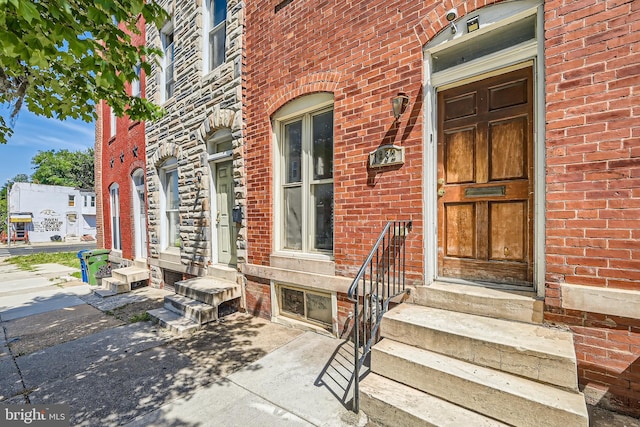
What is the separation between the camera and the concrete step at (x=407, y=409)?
6.52 ft

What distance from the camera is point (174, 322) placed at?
14.1 feet

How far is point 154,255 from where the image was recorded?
714 centimetres

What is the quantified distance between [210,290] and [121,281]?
3.66 m

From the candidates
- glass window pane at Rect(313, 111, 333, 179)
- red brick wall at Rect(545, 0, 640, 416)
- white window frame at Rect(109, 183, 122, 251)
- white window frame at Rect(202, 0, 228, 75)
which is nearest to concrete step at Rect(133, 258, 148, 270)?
white window frame at Rect(109, 183, 122, 251)

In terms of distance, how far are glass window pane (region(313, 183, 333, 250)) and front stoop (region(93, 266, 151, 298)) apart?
17.5 ft

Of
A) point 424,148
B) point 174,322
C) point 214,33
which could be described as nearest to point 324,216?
point 424,148

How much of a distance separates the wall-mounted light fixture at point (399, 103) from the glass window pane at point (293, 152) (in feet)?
5.55

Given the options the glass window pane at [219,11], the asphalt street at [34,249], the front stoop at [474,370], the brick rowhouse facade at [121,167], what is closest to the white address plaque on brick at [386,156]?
the front stoop at [474,370]

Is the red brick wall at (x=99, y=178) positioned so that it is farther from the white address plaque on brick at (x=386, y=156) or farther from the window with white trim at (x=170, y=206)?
the white address plaque on brick at (x=386, y=156)

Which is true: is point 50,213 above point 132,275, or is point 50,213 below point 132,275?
above

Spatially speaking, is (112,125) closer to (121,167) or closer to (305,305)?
(121,167)

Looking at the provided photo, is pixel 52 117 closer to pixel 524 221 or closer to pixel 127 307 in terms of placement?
pixel 127 307

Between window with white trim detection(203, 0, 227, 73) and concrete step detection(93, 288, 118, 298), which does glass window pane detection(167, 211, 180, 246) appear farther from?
window with white trim detection(203, 0, 227, 73)

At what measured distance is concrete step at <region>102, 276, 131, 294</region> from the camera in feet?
21.7
